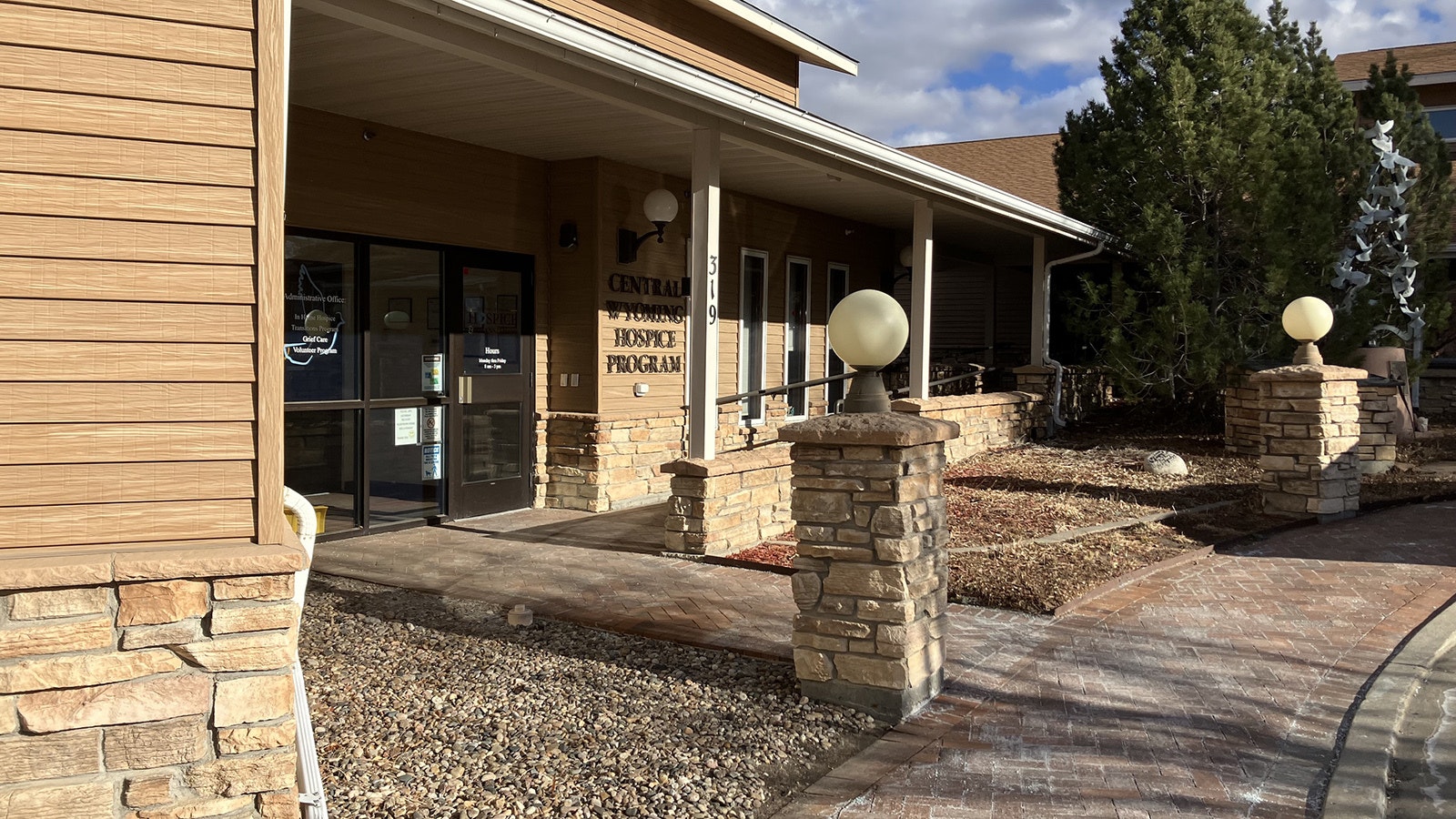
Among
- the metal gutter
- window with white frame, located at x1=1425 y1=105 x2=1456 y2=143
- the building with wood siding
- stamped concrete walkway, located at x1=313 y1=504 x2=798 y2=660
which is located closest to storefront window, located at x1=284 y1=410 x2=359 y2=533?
the building with wood siding

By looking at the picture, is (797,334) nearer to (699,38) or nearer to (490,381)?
(699,38)

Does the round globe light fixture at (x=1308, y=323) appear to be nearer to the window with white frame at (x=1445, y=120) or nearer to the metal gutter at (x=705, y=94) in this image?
the metal gutter at (x=705, y=94)

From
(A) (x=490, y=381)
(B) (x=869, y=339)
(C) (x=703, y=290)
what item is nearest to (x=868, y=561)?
(B) (x=869, y=339)

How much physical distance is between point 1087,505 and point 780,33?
19.9 feet

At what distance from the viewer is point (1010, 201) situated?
36.2ft

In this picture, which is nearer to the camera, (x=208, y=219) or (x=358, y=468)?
(x=208, y=219)

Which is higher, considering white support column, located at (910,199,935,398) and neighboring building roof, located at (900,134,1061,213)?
neighboring building roof, located at (900,134,1061,213)

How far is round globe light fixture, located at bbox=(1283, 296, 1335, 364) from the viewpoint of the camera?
8688 millimetres

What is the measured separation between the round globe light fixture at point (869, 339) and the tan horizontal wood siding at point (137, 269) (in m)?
2.30

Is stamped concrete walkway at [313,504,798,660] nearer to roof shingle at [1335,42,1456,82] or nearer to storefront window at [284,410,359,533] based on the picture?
storefront window at [284,410,359,533]

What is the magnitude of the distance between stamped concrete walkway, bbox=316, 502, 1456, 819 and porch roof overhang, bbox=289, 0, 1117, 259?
9.49ft

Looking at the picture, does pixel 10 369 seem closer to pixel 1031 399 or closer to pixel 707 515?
pixel 707 515

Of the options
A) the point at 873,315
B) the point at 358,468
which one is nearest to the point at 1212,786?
the point at 873,315

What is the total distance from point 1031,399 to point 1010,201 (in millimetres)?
3155
